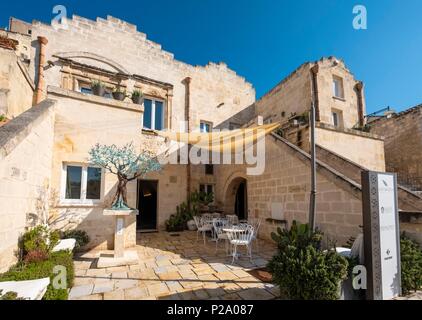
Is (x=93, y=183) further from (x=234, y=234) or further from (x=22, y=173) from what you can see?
(x=234, y=234)

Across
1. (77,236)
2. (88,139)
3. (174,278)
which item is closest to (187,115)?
(88,139)

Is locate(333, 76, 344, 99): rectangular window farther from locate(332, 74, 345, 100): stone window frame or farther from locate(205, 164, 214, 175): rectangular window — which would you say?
locate(205, 164, 214, 175): rectangular window

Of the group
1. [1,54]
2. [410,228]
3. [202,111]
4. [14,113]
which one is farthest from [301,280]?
[202,111]

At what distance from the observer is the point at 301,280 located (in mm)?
2572

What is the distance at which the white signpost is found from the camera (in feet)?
8.91

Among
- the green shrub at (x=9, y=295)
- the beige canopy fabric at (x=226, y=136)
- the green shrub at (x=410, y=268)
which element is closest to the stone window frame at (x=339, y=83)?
the beige canopy fabric at (x=226, y=136)

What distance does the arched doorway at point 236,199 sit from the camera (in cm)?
959

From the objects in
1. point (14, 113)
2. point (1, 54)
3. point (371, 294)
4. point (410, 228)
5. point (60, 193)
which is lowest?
point (371, 294)

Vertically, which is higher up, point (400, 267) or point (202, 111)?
point (202, 111)

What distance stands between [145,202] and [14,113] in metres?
5.77

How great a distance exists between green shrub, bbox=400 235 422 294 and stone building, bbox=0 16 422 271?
0.91m

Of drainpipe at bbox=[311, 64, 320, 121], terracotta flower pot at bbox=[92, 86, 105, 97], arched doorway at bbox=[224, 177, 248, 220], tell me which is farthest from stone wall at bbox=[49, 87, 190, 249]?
drainpipe at bbox=[311, 64, 320, 121]

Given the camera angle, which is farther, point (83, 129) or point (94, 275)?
point (83, 129)
